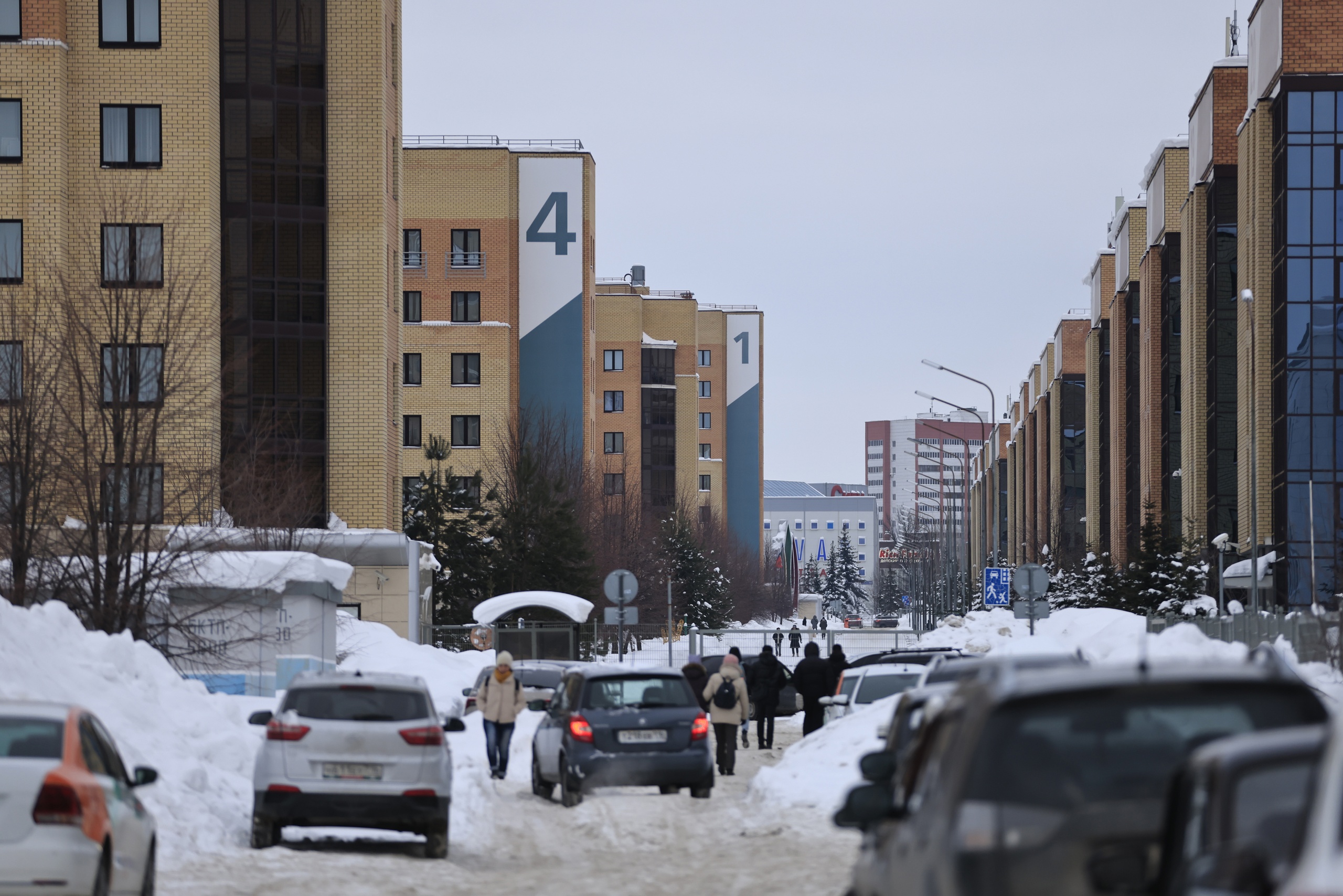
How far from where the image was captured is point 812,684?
30.3m

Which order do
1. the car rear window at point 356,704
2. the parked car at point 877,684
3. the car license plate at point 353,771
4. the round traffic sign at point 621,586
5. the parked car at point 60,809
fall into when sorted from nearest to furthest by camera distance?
1. the parked car at point 60,809
2. the car license plate at point 353,771
3. the car rear window at point 356,704
4. the parked car at point 877,684
5. the round traffic sign at point 621,586

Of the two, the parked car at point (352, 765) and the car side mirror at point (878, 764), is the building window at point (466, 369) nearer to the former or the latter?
the parked car at point (352, 765)

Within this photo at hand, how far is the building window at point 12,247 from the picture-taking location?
4969cm

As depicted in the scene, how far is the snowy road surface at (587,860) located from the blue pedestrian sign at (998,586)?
23.4m

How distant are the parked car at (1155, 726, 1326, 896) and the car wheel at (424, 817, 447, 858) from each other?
1114 cm

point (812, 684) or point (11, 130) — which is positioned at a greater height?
point (11, 130)

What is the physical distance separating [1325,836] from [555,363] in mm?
85658

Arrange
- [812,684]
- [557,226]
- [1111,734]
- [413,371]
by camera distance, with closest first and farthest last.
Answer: [1111,734] → [812,684] → [413,371] → [557,226]

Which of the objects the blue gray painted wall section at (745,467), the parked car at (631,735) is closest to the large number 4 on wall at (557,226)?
the parked car at (631,735)

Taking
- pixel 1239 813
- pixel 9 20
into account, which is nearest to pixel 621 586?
pixel 9 20

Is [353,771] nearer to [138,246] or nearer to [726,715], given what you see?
[726,715]

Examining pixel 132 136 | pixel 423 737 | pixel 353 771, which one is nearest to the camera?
pixel 353 771

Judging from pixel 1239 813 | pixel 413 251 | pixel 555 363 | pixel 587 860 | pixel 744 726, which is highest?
pixel 413 251

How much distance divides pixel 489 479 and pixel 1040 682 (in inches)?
3067
